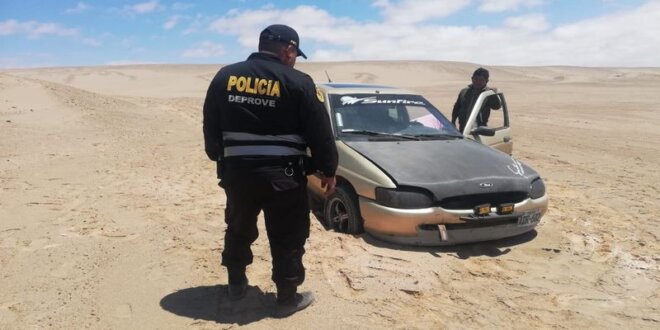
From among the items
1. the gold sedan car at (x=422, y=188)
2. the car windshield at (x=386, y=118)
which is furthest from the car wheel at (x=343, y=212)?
the car windshield at (x=386, y=118)

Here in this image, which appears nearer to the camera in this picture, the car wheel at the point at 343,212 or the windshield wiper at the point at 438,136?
A: the car wheel at the point at 343,212

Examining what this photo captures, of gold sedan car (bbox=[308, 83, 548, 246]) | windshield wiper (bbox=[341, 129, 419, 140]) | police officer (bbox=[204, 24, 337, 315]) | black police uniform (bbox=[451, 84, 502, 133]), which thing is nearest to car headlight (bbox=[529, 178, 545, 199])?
gold sedan car (bbox=[308, 83, 548, 246])

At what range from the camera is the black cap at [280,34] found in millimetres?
3160

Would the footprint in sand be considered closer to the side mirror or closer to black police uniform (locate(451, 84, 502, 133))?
the side mirror

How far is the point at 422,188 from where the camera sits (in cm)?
456

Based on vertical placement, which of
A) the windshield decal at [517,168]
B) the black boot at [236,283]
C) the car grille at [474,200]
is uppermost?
the windshield decal at [517,168]

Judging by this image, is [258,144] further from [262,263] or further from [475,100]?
[475,100]

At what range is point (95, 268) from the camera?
4.09 metres

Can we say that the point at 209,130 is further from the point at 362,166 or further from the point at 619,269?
the point at 619,269

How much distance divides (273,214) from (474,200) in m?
2.14

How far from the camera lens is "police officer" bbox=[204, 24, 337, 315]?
306 cm

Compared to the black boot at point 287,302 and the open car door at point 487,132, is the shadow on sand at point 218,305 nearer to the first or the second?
the black boot at point 287,302

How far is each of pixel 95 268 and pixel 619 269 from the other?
433cm

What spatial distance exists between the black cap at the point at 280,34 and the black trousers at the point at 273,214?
77cm
